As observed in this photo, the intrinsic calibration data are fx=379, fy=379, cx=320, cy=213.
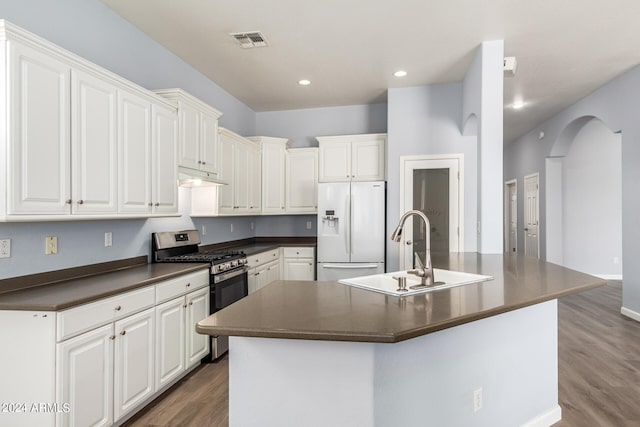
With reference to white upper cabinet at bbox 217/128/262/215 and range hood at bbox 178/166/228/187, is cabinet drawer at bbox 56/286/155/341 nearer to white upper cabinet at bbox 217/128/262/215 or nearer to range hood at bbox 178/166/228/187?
range hood at bbox 178/166/228/187

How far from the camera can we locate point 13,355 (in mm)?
1840

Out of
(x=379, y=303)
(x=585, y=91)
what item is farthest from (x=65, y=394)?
(x=585, y=91)

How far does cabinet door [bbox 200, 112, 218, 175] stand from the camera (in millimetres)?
3646

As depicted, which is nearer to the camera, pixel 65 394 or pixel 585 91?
pixel 65 394

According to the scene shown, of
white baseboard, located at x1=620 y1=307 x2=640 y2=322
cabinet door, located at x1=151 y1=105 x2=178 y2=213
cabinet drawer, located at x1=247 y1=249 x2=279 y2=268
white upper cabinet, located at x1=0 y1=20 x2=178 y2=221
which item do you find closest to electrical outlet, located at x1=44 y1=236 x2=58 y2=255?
white upper cabinet, located at x1=0 y1=20 x2=178 y2=221

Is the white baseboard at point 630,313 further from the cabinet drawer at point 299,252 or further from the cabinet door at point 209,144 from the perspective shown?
the cabinet door at point 209,144

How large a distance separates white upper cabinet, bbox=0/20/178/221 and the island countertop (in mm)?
1240

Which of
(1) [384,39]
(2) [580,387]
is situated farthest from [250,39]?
(2) [580,387]

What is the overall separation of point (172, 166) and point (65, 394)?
1807 millimetres

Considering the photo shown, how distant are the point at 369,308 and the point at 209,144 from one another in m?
2.76

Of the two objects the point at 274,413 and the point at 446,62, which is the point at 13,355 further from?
the point at 446,62

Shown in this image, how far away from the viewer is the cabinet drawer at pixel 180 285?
2.65 m

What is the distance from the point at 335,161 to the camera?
5184 mm

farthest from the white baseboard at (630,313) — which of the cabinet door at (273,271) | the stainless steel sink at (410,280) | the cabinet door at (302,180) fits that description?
the cabinet door at (273,271)
